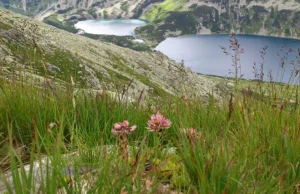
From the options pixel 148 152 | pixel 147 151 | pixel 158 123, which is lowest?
pixel 148 152

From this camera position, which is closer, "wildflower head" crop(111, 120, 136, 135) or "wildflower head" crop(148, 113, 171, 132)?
"wildflower head" crop(111, 120, 136, 135)

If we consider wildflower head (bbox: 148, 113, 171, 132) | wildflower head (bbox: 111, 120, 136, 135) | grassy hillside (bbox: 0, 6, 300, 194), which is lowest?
grassy hillside (bbox: 0, 6, 300, 194)

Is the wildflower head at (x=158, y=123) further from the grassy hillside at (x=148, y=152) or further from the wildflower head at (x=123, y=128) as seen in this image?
the wildflower head at (x=123, y=128)

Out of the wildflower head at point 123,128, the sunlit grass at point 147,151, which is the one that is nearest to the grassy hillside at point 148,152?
the sunlit grass at point 147,151

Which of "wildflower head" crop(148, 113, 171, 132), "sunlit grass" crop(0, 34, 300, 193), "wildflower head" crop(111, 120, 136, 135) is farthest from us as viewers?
"wildflower head" crop(148, 113, 171, 132)

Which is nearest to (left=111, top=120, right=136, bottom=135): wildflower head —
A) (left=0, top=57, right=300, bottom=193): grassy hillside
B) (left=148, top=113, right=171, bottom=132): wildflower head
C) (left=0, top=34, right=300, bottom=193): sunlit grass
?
(left=0, top=34, right=300, bottom=193): sunlit grass

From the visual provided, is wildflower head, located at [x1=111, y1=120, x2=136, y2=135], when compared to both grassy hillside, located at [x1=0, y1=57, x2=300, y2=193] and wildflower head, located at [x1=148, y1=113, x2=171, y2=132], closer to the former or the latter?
grassy hillside, located at [x1=0, y1=57, x2=300, y2=193]

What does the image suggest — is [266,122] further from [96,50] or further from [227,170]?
[96,50]

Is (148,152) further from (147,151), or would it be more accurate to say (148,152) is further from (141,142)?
(141,142)

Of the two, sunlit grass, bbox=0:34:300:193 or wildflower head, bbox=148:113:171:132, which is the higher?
wildflower head, bbox=148:113:171:132

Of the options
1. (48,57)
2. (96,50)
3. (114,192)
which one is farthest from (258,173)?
(96,50)

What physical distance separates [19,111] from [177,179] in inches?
111

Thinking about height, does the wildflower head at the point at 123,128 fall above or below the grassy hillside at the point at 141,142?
above

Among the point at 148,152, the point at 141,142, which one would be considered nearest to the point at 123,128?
the point at 141,142
